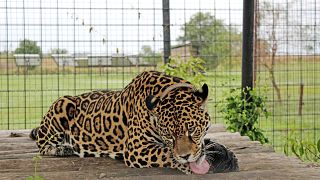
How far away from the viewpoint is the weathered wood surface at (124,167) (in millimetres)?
3355

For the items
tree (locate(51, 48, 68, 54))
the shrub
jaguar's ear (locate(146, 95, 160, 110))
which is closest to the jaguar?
jaguar's ear (locate(146, 95, 160, 110))

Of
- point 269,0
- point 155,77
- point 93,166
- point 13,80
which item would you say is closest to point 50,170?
point 93,166

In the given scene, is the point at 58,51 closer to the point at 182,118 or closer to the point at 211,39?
the point at 211,39

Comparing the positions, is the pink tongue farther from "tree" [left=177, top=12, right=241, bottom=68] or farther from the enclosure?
"tree" [left=177, top=12, right=241, bottom=68]

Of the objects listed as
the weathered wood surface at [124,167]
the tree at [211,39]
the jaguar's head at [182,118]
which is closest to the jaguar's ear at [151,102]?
the jaguar's head at [182,118]

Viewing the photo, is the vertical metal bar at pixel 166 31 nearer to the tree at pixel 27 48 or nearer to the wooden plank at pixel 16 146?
the tree at pixel 27 48

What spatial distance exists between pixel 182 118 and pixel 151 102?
0.88 ft

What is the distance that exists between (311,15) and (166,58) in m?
1.62

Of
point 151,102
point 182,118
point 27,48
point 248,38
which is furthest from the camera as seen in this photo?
point 27,48

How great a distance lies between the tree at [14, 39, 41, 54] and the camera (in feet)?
19.4

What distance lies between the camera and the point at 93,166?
372cm

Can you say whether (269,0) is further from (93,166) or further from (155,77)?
(93,166)

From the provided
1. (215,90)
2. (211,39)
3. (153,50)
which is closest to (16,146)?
(153,50)

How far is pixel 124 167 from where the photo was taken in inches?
145
